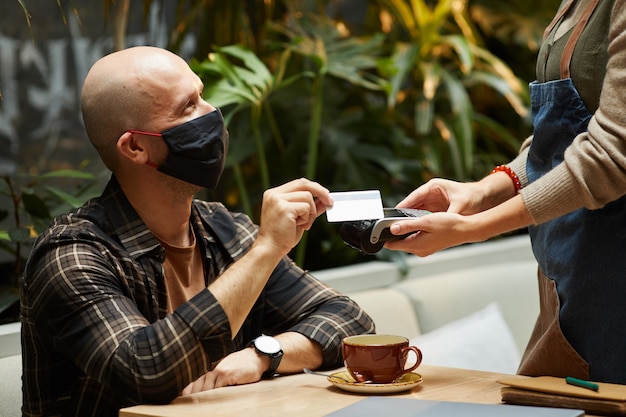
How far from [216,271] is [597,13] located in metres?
0.92

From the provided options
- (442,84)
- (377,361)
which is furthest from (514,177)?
(442,84)

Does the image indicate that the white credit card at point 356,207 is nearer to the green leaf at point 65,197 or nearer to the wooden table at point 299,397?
the wooden table at point 299,397

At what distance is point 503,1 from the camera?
14.5 feet

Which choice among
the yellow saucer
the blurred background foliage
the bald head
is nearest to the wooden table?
the yellow saucer

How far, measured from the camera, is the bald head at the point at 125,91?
1869 mm

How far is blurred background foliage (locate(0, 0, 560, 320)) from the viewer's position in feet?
9.61

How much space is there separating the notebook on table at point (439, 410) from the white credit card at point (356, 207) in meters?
0.34

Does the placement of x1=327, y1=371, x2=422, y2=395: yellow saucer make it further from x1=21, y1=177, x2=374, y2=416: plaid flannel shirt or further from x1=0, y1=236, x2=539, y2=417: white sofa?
x1=0, y1=236, x2=539, y2=417: white sofa

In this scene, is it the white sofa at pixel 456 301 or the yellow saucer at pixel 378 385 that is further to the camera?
the white sofa at pixel 456 301

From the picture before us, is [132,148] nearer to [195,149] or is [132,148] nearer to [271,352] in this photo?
[195,149]

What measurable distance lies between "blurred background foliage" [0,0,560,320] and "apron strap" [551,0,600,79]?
3.84 ft

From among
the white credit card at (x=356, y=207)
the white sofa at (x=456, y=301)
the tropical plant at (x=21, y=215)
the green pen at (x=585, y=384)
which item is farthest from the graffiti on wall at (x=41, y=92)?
the green pen at (x=585, y=384)

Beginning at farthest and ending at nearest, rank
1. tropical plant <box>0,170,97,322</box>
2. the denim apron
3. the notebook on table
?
tropical plant <box>0,170,97,322</box> → the denim apron → the notebook on table

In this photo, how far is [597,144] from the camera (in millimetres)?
1484
